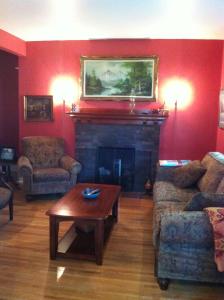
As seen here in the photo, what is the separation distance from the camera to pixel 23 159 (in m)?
4.76

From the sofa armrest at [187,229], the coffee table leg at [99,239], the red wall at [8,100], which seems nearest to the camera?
the sofa armrest at [187,229]

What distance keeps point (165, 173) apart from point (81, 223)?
5.52 ft

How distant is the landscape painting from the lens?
5.01 m

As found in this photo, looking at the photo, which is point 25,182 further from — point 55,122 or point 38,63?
point 38,63

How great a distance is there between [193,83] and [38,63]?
273cm

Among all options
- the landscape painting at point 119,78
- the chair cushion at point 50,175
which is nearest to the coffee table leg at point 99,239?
the chair cushion at point 50,175

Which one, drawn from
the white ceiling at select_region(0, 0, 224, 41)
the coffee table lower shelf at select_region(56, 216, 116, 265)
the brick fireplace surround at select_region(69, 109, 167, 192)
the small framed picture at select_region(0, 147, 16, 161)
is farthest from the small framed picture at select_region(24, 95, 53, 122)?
the coffee table lower shelf at select_region(56, 216, 116, 265)

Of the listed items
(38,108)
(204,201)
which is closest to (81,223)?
(204,201)

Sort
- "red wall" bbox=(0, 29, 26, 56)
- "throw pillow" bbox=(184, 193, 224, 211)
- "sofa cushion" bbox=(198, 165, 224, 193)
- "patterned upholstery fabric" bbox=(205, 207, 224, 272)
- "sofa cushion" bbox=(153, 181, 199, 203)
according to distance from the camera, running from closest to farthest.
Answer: "patterned upholstery fabric" bbox=(205, 207, 224, 272)
"throw pillow" bbox=(184, 193, 224, 211)
"sofa cushion" bbox=(198, 165, 224, 193)
"sofa cushion" bbox=(153, 181, 199, 203)
"red wall" bbox=(0, 29, 26, 56)

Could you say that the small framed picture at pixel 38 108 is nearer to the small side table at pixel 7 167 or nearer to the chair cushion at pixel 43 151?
the chair cushion at pixel 43 151

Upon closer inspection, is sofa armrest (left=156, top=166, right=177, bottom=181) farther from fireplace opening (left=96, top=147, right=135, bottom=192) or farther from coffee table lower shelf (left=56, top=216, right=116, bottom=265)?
coffee table lower shelf (left=56, top=216, right=116, bottom=265)

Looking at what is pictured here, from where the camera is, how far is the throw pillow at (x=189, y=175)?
3778 mm

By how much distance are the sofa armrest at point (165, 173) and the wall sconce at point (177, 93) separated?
129 centimetres

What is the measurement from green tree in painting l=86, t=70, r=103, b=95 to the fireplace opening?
102 cm
